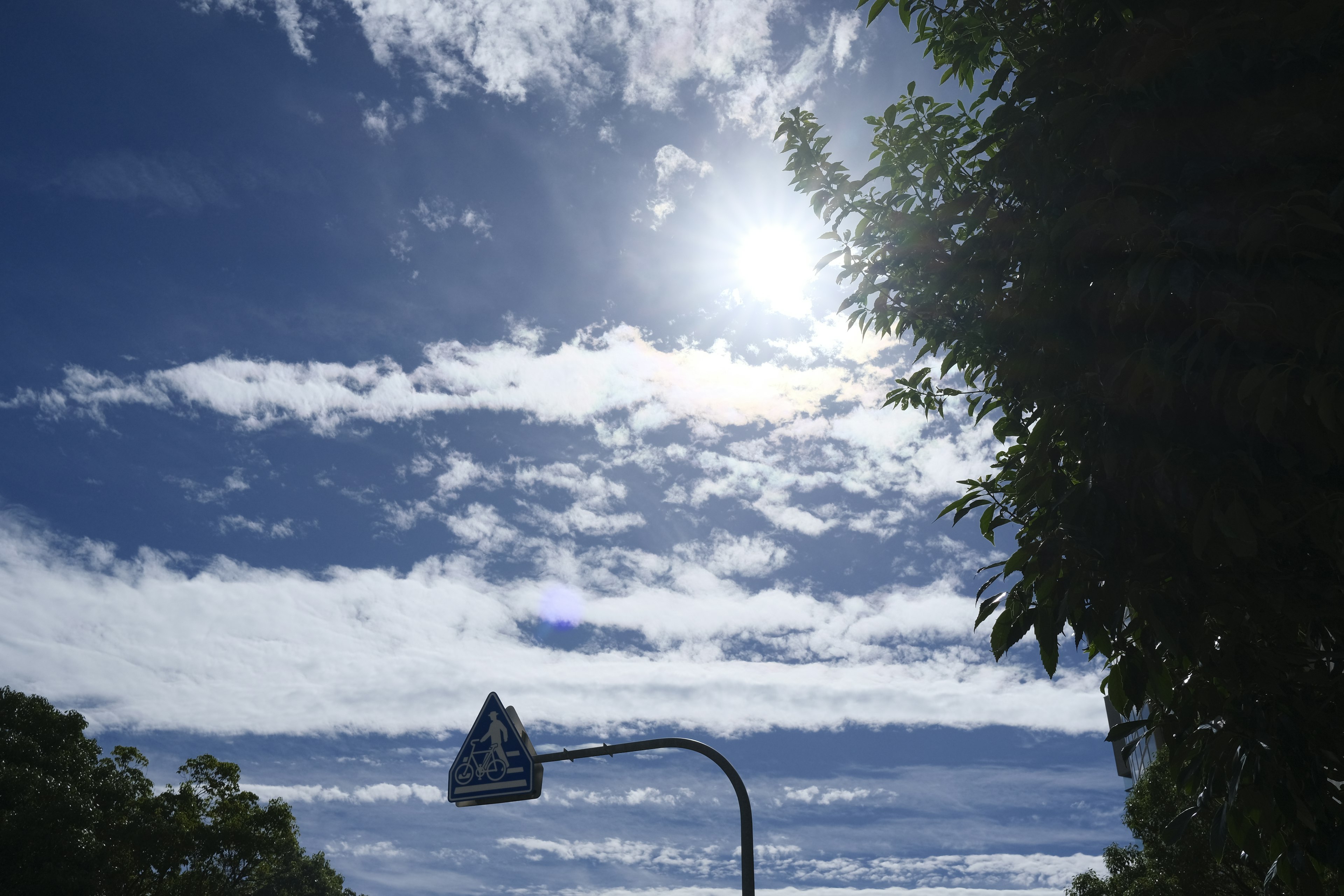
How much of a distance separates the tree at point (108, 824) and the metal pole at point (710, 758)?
22.7 m

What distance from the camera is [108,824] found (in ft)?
85.2

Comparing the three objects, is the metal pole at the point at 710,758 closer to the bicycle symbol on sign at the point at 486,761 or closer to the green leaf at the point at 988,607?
the bicycle symbol on sign at the point at 486,761

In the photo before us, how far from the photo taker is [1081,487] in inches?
150

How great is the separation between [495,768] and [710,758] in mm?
2407

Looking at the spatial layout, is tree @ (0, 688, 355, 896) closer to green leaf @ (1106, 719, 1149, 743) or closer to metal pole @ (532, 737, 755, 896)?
metal pole @ (532, 737, 755, 896)

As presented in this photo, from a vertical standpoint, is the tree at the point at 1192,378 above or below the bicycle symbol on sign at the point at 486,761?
above

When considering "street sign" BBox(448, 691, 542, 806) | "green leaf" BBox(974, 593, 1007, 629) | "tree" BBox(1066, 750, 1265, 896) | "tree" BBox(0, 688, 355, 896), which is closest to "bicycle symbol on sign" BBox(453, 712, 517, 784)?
"street sign" BBox(448, 691, 542, 806)

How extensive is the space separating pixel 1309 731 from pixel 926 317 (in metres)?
3.26

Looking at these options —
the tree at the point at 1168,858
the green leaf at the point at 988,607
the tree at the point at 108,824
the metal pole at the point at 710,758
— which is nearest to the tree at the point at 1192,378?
the green leaf at the point at 988,607

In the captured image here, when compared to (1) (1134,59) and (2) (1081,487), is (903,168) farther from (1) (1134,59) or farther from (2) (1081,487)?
(2) (1081,487)

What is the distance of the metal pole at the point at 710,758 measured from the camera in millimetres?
8406

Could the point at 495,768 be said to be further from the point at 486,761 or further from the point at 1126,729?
the point at 1126,729

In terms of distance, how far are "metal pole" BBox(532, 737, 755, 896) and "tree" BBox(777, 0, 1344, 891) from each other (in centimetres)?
498

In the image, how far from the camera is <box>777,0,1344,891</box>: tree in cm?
328
